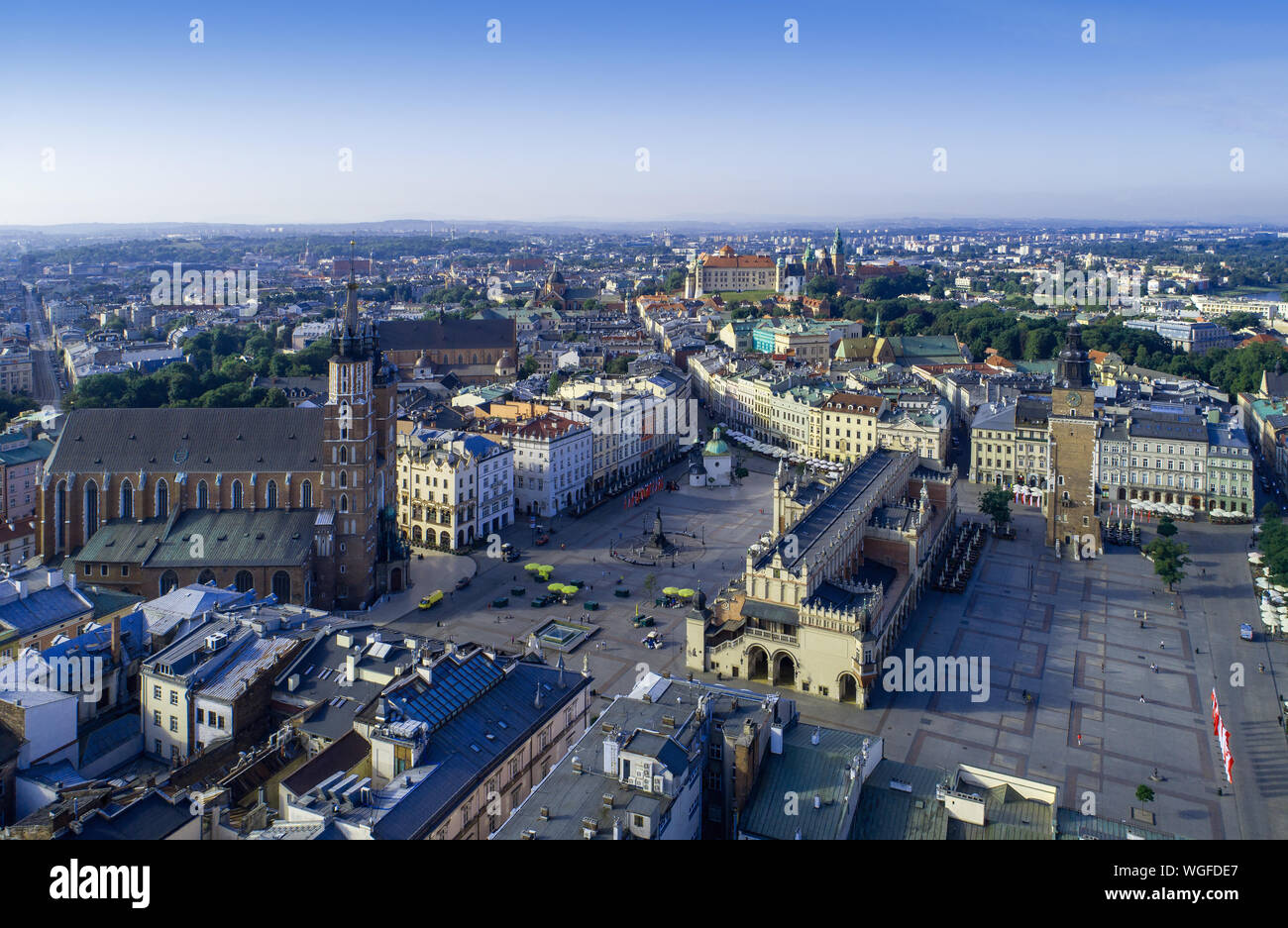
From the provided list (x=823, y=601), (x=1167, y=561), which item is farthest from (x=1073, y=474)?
(x=823, y=601)

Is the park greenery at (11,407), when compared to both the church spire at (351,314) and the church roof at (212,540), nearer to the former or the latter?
the church roof at (212,540)

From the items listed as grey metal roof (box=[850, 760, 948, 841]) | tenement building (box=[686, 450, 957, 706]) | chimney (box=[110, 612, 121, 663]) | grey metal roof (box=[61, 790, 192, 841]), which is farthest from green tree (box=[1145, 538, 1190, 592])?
chimney (box=[110, 612, 121, 663])

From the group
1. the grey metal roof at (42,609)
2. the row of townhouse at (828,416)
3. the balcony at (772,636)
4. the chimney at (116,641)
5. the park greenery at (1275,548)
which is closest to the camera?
the chimney at (116,641)

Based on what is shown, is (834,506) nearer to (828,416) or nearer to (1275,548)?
(1275,548)

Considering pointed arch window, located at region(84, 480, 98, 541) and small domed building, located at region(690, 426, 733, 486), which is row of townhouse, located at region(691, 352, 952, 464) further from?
pointed arch window, located at region(84, 480, 98, 541)

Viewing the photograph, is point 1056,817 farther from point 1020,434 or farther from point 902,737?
point 1020,434

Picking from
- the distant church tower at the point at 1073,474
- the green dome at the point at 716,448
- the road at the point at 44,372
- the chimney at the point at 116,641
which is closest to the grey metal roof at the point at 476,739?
the chimney at the point at 116,641

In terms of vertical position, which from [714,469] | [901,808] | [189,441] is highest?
[189,441]
